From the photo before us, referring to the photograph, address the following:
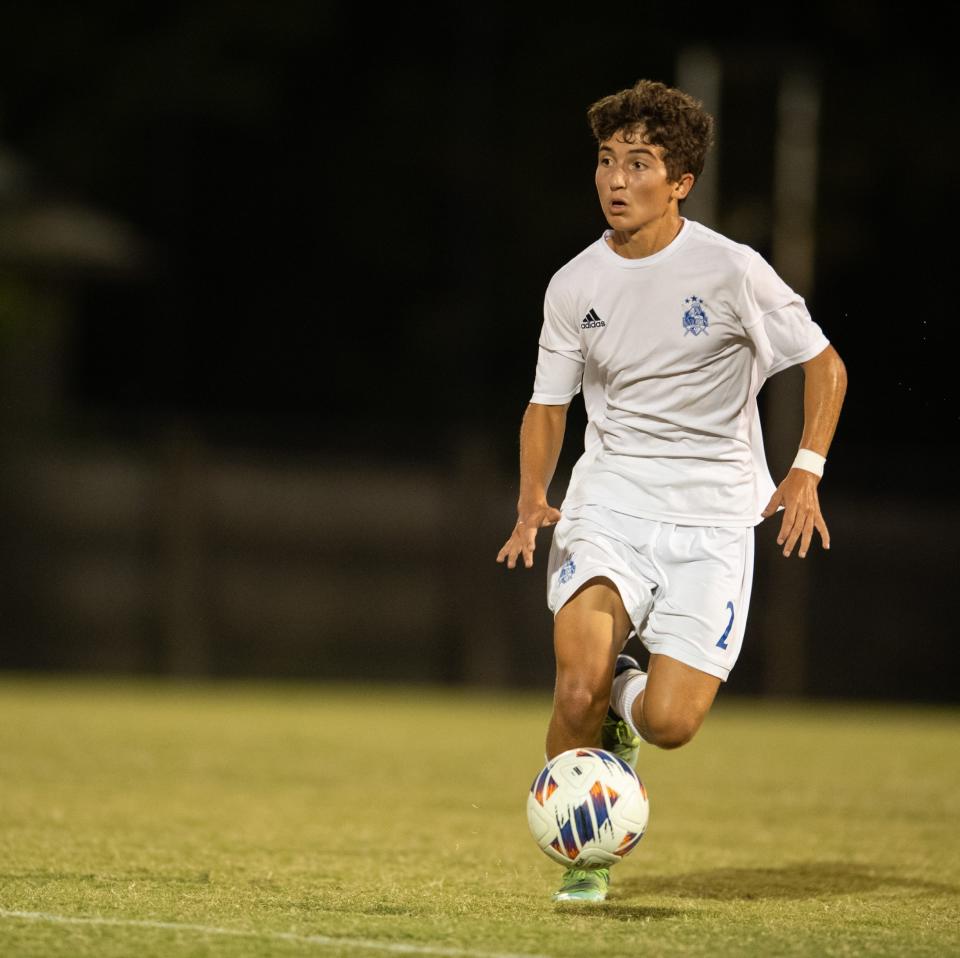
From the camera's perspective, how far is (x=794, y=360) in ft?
19.3

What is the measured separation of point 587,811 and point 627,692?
2.07 ft

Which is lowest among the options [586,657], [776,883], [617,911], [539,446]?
[776,883]

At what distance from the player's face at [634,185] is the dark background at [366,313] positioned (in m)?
3.19

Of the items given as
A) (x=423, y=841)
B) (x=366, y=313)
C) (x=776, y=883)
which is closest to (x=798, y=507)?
(x=776, y=883)

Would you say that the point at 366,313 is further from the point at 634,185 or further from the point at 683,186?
the point at 634,185

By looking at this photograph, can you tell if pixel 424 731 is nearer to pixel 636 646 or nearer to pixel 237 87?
pixel 636 646

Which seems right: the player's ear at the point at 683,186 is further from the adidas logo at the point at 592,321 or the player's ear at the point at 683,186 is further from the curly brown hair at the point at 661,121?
the adidas logo at the point at 592,321

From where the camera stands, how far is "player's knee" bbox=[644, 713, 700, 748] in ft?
19.0

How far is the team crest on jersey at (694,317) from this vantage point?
5832 mm

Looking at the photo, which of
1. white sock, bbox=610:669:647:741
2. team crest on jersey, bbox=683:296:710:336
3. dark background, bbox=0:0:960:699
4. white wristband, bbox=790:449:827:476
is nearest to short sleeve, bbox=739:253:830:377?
team crest on jersey, bbox=683:296:710:336

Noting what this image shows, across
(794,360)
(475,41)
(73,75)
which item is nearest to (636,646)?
(794,360)

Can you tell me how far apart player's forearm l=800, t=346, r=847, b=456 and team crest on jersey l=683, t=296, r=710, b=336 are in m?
0.35

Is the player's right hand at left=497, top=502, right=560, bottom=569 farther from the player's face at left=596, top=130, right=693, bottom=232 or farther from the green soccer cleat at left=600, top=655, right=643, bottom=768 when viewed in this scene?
the player's face at left=596, top=130, right=693, bottom=232

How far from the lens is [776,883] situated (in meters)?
6.52
